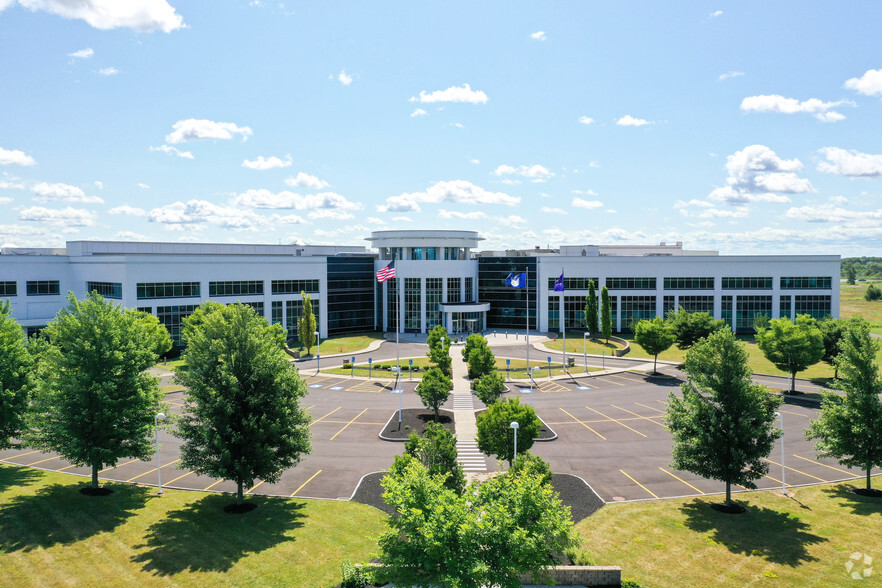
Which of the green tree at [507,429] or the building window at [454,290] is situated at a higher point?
the building window at [454,290]

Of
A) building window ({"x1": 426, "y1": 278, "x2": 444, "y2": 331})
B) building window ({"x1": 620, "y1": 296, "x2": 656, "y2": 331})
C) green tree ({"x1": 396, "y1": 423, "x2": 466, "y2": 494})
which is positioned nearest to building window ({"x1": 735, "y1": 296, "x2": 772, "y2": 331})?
building window ({"x1": 620, "y1": 296, "x2": 656, "y2": 331})

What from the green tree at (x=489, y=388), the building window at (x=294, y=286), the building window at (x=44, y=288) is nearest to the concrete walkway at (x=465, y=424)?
the green tree at (x=489, y=388)

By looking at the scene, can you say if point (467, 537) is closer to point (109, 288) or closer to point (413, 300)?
point (109, 288)

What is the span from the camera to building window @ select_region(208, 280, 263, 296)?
80.2 meters

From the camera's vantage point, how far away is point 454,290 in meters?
97.1

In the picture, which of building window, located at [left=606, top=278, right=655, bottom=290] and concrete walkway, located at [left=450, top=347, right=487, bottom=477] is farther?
building window, located at [left=606, top=278, right=655, bottom=290]

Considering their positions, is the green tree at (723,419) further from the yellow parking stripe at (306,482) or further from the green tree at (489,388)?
the yellow parking stripe at (306,482)

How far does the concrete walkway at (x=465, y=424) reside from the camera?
3562 cm

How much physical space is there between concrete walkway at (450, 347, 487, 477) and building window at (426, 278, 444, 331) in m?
24.5

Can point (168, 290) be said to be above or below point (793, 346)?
above

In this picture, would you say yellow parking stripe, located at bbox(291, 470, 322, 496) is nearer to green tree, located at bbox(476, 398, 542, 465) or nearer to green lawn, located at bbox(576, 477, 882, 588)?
green tree, located at bbox(476, 398, 542, 465)

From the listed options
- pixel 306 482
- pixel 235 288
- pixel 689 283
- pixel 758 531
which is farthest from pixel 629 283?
pixel 306 482

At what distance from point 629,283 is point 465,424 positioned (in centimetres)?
6026

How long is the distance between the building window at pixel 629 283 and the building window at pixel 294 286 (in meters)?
49.4
